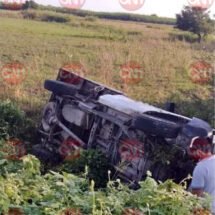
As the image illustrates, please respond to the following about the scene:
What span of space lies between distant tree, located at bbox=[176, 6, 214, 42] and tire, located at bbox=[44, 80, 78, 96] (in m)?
17.0

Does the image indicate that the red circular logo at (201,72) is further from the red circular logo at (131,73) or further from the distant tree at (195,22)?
the distant tree at (195,22)

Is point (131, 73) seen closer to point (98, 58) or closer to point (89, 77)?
point (98, 58)

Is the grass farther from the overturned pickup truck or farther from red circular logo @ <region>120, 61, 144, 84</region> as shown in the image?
the overturned pickup truck

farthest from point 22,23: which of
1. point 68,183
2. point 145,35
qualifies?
point 68,183

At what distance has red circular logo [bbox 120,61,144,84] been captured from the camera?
53.1 ft

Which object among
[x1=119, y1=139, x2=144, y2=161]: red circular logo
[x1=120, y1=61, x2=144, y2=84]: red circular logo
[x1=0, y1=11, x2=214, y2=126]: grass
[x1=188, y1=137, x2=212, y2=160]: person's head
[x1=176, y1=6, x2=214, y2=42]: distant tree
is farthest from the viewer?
[x1=176, y1=6, x2=214, y2=42]: distant tree

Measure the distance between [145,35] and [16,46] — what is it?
8110 mm

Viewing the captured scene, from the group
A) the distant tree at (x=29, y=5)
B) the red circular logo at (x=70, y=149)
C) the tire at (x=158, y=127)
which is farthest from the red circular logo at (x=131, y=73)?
the distant tree at (x=29, y=5)

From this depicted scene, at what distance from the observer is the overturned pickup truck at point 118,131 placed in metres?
6.74

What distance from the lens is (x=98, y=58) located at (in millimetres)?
17828

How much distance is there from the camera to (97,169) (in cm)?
751

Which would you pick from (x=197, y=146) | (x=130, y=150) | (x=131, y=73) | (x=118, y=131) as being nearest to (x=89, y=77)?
(x=131, y=73)

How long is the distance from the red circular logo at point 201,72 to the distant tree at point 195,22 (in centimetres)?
744

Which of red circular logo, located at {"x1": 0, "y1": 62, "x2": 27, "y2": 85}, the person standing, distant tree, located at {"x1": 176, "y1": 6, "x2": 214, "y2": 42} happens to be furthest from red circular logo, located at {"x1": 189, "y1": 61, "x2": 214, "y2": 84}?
the person standing
